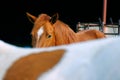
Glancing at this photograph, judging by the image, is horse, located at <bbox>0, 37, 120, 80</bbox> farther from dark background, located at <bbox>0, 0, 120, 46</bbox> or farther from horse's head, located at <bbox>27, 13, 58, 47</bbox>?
dark background, located at <bbox>0, 0, 120, 46</bbox>

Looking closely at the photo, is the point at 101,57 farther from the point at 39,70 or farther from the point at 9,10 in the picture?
the point at 9,10

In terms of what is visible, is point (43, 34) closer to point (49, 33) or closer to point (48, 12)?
point (49, 33)

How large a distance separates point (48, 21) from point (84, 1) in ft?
28.4

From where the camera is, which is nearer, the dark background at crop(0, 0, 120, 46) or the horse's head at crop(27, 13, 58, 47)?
the horse's head at crop(27, 13, 58, 47)

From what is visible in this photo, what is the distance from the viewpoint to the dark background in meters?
15.0

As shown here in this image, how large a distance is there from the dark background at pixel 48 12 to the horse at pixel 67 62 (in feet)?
41.6

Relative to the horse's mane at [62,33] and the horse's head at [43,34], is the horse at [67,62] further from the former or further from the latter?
the horse's mane at [62,33]

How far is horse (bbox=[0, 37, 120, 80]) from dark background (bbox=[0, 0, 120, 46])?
499 inches

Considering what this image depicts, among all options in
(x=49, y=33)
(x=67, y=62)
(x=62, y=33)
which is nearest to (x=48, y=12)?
(x=62, y=33)

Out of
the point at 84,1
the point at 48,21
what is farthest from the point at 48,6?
the point at 48,21

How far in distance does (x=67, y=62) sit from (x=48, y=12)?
13.1 m

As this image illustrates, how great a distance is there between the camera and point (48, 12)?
14.9 metres

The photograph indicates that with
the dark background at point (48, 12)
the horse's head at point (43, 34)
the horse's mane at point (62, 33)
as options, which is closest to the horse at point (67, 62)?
Answer: the horse's head at point (43, 34)

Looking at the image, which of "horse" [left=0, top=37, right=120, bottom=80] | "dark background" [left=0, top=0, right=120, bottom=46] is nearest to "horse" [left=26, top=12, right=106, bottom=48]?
"horse" [left=0, top=37, right=120, bottom=80]
